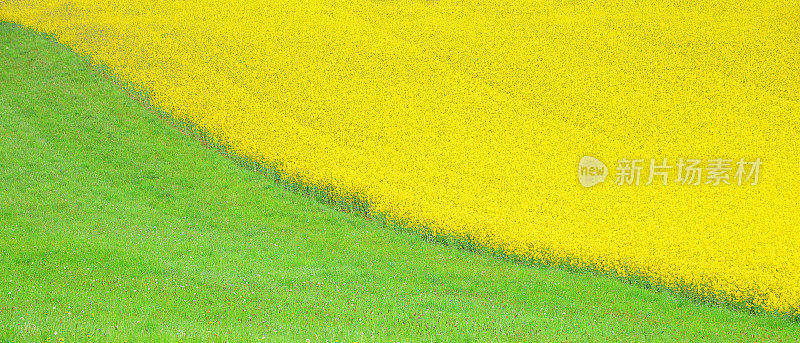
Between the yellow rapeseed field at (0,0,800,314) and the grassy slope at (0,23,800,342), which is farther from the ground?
the yellow rapeseed field at (0,0,800,314)

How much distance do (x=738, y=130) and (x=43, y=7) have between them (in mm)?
34943

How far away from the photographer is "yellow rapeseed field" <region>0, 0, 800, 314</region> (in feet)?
51.9

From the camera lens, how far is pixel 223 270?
42.9 feet

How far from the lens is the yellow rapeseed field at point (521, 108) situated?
15.8 m

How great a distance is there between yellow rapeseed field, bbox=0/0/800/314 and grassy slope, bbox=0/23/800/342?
144 cm

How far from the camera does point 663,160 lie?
20.4 metres

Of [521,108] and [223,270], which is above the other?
[521,108]

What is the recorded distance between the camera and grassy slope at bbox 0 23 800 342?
883 cm

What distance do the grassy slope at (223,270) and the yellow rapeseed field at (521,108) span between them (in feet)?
4.73

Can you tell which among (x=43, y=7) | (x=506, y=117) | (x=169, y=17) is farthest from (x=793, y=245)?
(x=43, y=7)

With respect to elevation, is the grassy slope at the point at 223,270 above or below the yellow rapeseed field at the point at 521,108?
below

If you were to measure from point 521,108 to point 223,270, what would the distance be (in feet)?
48.4

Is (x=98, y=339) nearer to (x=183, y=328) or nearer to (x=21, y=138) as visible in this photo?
(x=183, y=328)

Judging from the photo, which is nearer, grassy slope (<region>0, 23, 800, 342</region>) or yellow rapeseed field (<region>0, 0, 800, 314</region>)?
grassy slope (<region>0, 23, 800, 342</region>)
